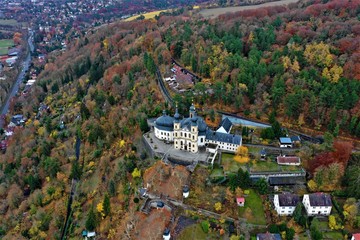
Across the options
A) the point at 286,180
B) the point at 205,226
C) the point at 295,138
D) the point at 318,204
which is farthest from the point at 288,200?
the point at 295,138

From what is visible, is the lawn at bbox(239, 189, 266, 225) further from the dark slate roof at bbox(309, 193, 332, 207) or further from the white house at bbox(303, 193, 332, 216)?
the dark slate roof at bbox(309, 193, 332, 207)

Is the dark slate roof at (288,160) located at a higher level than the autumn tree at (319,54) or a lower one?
lower

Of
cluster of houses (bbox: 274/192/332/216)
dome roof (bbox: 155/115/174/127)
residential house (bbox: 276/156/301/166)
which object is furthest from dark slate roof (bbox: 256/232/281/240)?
dome roof (bbox: 155/115/174/127)

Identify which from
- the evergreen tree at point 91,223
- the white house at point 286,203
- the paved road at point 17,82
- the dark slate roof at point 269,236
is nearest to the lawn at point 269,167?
the white house at point 286,203

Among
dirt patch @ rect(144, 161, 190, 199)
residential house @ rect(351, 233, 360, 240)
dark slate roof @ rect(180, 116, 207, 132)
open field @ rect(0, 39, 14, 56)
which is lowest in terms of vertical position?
open field @ rect(0, 39, 14, 56)

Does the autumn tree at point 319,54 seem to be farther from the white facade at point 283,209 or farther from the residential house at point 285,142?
the white facade at point 283,209

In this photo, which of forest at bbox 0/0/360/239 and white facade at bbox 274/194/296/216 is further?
forest at bbox 0/0/360/239
